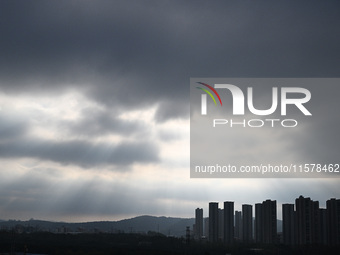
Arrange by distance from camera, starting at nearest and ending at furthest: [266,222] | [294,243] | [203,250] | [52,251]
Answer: [203,250]
[294,243]
[266,222]
[52,251]

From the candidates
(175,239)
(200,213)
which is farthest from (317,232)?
(200,213)

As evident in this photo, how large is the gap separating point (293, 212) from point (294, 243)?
7.28 metres

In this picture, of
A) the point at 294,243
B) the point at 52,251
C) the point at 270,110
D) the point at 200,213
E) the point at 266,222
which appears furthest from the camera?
the point at 200,213

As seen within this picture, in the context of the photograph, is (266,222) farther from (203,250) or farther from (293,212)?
(203,250)

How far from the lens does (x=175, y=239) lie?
103625mm

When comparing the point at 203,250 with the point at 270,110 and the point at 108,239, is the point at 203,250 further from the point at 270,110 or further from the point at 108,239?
the point at 270,110

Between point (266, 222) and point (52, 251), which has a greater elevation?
point (266, 222)

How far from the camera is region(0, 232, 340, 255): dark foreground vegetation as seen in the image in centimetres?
8025

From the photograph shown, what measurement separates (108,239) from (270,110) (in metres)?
82.2

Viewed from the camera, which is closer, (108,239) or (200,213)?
(108,239)

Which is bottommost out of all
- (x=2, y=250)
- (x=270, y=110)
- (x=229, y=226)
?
(x=2, y=250)

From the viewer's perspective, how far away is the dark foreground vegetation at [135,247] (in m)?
Result: 80.2

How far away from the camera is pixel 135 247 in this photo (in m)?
91.6

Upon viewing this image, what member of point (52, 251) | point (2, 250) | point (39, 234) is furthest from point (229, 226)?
point (39, 234)
